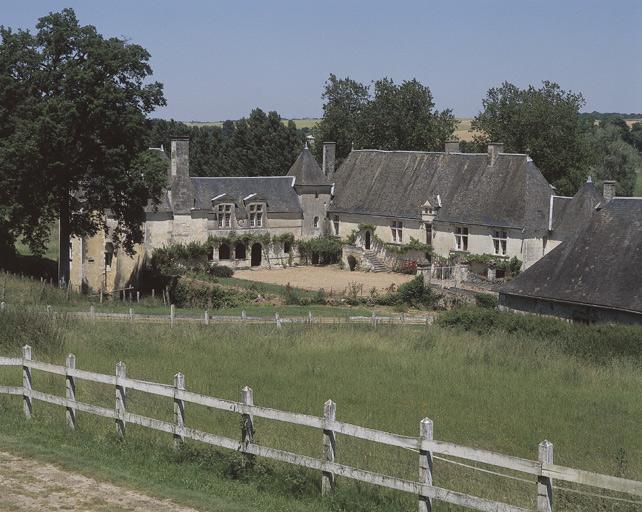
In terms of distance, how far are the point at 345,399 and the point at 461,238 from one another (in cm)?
3473

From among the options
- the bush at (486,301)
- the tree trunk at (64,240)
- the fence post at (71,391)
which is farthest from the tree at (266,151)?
the fence post at (71,391)

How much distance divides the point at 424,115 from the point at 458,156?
1724cm

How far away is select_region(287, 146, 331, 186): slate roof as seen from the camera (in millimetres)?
56094

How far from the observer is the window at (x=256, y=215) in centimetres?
5388

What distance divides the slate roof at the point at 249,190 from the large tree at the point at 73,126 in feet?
42.9

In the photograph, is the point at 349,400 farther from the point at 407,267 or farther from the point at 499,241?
the point at 407,267

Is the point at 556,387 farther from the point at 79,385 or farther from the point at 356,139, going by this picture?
the point at 356,139

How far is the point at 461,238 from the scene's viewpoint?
165 feet

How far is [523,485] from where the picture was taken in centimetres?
1188

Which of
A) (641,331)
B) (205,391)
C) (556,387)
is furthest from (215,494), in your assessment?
(641,331)

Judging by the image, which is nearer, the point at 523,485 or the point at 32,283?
the point at 523,485

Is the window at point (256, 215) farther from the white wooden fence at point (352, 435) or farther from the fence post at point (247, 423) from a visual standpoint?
the fence post at point (247, 423)

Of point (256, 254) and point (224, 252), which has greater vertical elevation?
point (224, 252)

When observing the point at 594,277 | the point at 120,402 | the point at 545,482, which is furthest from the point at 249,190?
the point at 545,482
